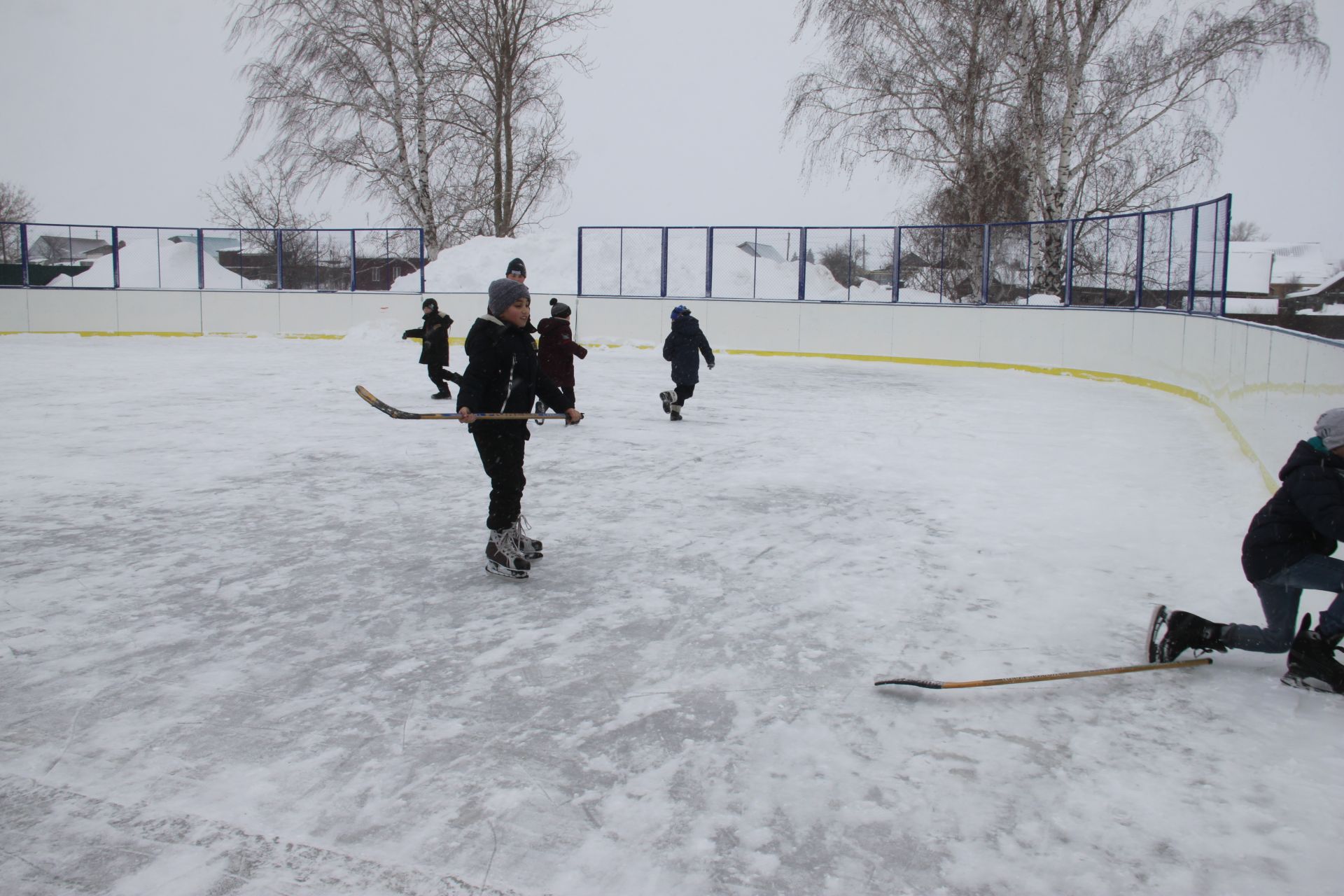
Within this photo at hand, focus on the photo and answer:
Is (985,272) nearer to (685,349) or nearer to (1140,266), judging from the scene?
(1140,266)

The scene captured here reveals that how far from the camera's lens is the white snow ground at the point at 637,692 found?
2357 millimetres

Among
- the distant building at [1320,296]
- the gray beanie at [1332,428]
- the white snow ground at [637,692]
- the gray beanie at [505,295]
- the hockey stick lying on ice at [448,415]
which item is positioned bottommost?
the white snow ground at [637,692]

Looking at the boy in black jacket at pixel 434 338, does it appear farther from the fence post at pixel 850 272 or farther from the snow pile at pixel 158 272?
the snow pile at pixel 158 272

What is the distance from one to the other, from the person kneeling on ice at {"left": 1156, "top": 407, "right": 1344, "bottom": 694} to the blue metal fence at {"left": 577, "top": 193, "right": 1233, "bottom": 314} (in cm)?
916

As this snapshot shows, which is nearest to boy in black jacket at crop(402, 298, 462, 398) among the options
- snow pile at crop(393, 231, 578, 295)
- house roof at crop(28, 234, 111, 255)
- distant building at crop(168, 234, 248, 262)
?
snow pile at crop(393, 231, 578, 295)

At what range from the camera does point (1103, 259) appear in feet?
50.7

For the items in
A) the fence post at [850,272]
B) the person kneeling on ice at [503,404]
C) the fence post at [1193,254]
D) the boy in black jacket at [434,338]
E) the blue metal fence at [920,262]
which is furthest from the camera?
the fence post at [850,272]

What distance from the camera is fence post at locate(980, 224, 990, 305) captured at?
671 inches

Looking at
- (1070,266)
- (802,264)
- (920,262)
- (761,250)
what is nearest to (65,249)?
(761,250)

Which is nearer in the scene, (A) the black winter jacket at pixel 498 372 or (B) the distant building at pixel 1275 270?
(A) the black winter jacket at pixel 498 372

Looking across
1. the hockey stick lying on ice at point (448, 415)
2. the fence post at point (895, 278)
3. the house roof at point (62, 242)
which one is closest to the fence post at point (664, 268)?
the fence post at point (895, 278)

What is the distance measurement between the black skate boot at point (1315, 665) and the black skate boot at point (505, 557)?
293 centimetres

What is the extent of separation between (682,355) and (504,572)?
202 inches

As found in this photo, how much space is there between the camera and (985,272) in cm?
1709
